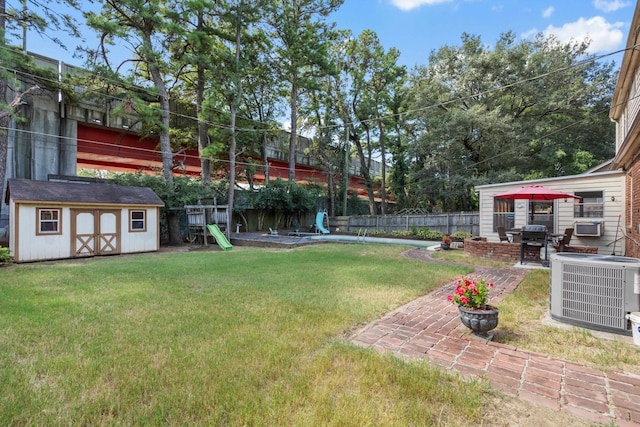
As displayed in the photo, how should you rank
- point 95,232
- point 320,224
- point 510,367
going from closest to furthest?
point 510,367
point 95,232
point 320,224

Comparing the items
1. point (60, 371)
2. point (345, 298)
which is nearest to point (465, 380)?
point (345, 298)

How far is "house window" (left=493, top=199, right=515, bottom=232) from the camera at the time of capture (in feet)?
37.9

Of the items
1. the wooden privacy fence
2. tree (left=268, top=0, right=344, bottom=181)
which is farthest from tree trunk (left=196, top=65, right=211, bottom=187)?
the wooden privacy fence

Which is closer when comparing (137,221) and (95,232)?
(95,232)

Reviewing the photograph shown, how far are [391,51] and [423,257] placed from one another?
20.8m

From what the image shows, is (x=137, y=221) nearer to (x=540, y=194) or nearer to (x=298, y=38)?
(x=540, y=194)

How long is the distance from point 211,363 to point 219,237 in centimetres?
1156

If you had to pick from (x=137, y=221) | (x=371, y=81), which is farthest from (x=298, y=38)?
(x=137, y=221)

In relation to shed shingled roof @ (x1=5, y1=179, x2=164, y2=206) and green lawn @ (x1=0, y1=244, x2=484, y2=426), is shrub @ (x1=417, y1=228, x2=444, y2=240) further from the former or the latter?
shed shingled roof @ (x1=5, y1=179, x2=164, y2=206)

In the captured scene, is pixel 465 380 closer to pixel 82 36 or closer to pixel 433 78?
pixel 82 36

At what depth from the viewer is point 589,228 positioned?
9453 millimetres

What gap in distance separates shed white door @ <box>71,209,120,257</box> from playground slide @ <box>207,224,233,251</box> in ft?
11.9

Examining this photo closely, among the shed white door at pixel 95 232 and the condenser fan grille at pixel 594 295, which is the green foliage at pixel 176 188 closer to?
the shed white door at pixel 95 232

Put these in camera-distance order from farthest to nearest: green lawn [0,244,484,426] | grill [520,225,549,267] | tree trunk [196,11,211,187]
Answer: tree trunk [196,11,211,187], grill [520,225,549,267], green lawn [0,244,484,426]
